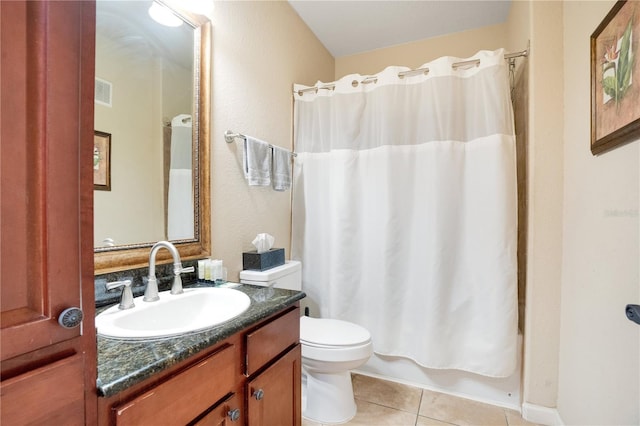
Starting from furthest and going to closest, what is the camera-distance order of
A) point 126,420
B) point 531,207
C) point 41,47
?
point 531,207 → point 126,420 → point 41,47

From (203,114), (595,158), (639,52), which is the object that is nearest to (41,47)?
(203,114)

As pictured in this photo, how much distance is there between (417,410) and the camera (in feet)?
5.80

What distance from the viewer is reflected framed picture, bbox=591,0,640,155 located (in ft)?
3.08

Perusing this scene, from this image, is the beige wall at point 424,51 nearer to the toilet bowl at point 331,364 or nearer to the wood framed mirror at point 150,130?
the wood framed mirror at point 150,130

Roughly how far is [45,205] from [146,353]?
41 cm

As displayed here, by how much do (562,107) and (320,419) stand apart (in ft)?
6.84

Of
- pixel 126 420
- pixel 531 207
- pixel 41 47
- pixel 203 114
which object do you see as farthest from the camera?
pixel 531 207

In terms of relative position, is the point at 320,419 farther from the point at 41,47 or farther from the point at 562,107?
the point at 562,107

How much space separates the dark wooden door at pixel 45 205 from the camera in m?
→ 0.43

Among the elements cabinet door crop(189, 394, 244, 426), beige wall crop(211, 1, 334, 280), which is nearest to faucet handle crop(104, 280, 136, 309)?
cabinet door crop(189, 394, 244, 426)

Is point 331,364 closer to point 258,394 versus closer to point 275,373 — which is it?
point 275,373

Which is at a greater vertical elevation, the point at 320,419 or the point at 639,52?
the point at 639,52

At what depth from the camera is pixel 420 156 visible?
77.1 inches

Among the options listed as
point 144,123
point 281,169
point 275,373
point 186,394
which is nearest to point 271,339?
point 275,373
